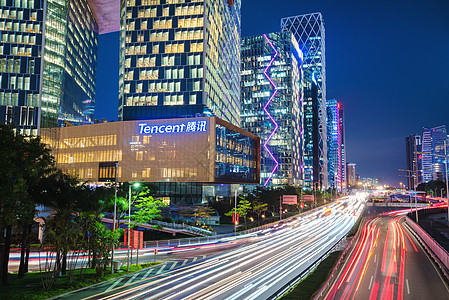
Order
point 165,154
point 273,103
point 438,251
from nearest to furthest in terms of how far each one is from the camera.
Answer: point 438,251, point 165,154, point 273,103

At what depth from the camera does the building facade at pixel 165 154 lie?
8600 cm

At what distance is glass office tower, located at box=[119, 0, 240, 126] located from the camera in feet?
333

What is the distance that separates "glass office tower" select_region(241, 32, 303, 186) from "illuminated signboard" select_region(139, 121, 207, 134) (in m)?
92.5

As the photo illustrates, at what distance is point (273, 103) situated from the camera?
177875 millimetres

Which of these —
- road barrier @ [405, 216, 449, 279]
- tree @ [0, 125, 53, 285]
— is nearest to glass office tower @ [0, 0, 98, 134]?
tree @ [0, 125, 53, 285]

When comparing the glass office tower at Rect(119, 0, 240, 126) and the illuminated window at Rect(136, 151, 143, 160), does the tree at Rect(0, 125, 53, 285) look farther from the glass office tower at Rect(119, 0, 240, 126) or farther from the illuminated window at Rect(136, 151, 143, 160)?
the glass office tower at Rect(119, 0, 240, 126)

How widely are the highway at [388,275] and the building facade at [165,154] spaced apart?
47.4 metres

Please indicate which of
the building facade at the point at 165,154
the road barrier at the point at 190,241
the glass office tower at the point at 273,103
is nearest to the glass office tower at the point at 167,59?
the building facade at the point at 165,154

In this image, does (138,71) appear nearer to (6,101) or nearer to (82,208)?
(6,101)

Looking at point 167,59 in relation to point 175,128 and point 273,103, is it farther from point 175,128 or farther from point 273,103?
point 273,103

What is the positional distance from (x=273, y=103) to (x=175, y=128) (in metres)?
100

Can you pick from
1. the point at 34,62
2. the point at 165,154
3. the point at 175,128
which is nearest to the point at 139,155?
the point at 165,154

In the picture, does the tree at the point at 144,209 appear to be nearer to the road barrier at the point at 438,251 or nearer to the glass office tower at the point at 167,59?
the road barrier at the point at 438,251

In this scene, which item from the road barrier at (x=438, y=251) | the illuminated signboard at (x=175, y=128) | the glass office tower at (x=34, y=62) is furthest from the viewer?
the glass office tower at (x=34, y=62)
